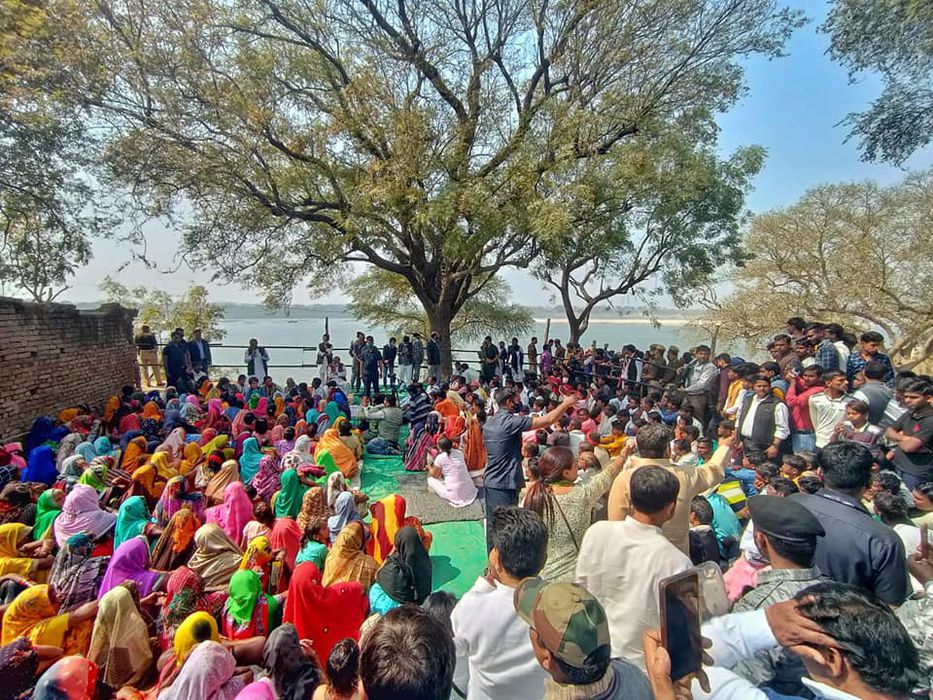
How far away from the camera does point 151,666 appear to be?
3.13 metres

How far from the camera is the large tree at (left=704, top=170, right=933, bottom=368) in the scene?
18.5 metres

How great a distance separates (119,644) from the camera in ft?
9.90

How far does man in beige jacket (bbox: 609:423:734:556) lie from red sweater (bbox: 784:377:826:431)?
2622mm

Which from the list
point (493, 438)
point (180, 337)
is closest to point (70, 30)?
point (180, 337)

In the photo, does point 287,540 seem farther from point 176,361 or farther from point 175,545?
point 176,361

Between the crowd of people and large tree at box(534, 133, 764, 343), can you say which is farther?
large tree at box(534, 133, 764, 343)

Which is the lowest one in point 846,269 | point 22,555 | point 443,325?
point 22,555

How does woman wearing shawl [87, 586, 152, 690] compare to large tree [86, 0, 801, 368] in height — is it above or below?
below

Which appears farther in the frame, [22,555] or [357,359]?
[357,359]

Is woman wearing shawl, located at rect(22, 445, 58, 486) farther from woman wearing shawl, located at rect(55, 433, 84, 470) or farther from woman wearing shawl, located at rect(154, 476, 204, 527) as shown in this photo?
woman wearing shawl, located at rect(154, 476, 204, 527)

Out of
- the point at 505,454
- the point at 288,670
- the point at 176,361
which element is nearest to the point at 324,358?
the point at 176,361

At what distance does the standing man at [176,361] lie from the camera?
1195 centimetres

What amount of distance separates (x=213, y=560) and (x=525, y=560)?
2.85 metres

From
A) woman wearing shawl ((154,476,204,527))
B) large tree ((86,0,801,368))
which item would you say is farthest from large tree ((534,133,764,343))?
woman wearing shawl ((154,476,204,527))
